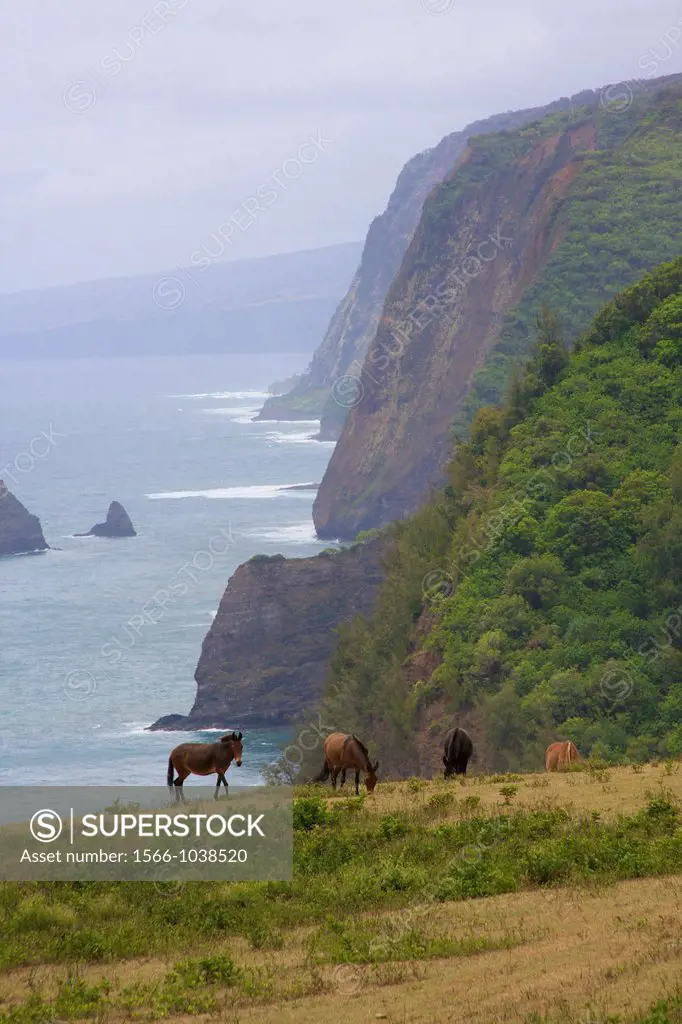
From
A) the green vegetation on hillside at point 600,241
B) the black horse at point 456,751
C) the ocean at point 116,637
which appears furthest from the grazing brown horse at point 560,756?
the green vegetation on hillside at point 600,241

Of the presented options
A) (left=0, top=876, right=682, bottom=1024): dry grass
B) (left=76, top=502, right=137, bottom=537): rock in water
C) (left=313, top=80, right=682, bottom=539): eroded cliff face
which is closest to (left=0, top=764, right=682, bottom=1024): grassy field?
(left=0, top=876, right=682, bottom=1024): dry grass

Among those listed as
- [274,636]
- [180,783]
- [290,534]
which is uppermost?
[290,534]

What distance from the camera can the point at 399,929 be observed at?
59.0 ft

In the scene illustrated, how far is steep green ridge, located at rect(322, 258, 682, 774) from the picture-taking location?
49656 mm

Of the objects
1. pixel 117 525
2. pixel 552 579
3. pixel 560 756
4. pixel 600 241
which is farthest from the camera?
pixel 117 525

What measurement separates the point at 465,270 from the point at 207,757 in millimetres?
143209

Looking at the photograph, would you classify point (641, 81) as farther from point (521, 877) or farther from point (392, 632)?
point (521, 877)

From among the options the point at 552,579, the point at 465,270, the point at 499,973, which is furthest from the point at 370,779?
the point at 465,270

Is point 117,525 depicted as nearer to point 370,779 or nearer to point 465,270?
point 465,270

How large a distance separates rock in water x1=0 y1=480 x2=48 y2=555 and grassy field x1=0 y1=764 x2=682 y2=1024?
496 ft

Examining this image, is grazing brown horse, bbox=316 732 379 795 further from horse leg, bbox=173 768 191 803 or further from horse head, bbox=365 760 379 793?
horse leg, bbox=173 768 191 803

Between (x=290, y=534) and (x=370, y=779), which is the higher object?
(x=290, y=534)

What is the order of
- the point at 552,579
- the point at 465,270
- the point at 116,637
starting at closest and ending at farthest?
the point at 552,579
the point at 116,637
the point at 465,270

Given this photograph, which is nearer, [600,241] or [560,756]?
[560,756]
